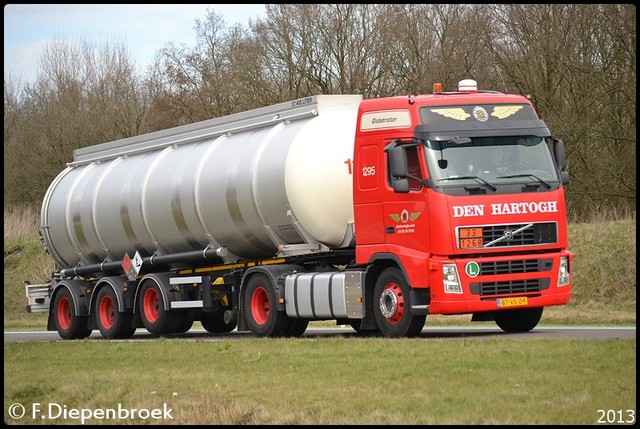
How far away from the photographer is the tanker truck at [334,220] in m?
17.9

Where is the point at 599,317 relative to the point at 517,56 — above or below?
below

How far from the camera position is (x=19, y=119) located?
190ft

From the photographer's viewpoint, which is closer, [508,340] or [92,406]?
[92,406]

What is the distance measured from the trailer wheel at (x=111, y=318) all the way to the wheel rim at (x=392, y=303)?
7.81 metres

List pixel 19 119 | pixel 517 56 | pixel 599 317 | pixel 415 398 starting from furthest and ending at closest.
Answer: pixel 19 119 → pixel 517 56 → pixel 599 317 → pixel 415 398

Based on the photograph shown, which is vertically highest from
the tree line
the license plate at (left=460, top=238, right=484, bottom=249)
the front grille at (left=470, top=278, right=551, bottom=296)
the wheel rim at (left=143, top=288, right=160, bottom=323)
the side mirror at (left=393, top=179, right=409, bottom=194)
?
the tree line

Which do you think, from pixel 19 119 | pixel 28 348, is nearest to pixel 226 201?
pixel 28 348

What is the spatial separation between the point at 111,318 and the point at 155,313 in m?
1.66

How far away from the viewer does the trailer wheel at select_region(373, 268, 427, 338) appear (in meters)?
18.3

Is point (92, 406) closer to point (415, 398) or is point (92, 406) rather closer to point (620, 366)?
point (415, 398)

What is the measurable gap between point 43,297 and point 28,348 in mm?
6575

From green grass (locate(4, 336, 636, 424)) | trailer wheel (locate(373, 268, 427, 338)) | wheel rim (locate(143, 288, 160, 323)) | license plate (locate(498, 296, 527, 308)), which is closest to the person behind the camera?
green grass (locate(4, 336, 636, 424))

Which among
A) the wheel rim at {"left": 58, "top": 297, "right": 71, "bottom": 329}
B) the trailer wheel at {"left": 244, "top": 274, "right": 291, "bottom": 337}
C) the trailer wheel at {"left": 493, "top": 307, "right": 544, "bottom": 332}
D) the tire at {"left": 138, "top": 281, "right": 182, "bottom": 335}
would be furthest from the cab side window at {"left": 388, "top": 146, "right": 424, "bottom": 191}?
the wheel rim at {"left": 58, "top": 297, "right": 71, "bottom": 329}

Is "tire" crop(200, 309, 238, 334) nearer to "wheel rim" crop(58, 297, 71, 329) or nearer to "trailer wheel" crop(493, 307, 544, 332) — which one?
"wheel rim" crop(58, 297, 71, 329)
